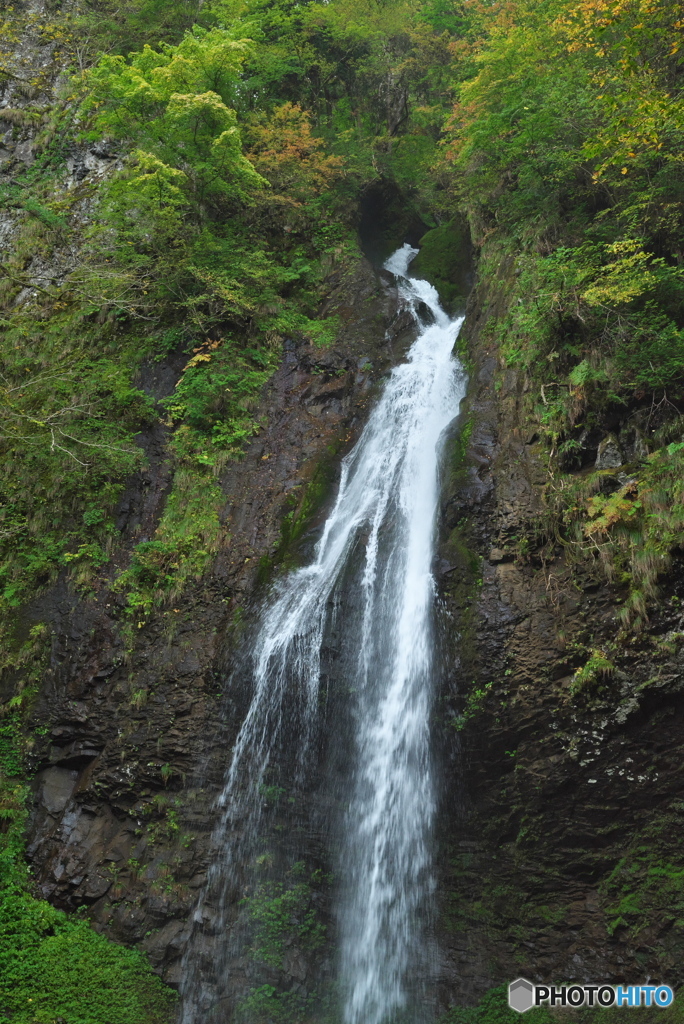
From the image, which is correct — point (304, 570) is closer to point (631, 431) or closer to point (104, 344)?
point (631, 431)

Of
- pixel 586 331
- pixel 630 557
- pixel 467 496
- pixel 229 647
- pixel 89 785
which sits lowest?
pixel 89 785

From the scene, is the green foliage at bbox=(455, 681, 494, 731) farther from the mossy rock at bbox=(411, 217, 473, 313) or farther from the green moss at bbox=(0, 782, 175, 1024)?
the mossy rock at bbox=(411, 217, 473, 313)

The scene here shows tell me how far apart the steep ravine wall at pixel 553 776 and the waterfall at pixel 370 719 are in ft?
1.30

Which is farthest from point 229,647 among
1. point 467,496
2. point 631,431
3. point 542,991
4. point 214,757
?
point 631,431

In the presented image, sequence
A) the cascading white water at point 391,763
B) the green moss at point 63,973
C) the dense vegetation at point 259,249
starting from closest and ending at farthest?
the green moss at point 63,973 < the cascading white water at point 391,763 < the dense vegetation at point 259,249

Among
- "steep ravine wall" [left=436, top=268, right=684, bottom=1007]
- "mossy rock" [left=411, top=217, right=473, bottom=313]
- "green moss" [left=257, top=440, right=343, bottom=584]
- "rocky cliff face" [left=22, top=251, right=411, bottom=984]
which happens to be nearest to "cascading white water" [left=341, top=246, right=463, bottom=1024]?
"steep ravine wall" [left=436, top=268, right=684, bottom=1007]

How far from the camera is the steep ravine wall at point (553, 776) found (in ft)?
19.6

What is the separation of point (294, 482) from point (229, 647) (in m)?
3.28

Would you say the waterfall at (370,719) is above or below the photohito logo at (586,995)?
above

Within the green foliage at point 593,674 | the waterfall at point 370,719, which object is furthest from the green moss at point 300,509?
the green foliage at point 593,674

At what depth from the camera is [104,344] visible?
12695 millimetres

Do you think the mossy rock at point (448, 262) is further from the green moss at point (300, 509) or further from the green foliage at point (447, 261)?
the green moss at point (300, 509)

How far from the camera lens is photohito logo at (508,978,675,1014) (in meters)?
5.69

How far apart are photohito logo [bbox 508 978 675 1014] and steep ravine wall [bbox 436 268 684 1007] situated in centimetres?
8
